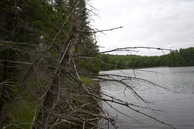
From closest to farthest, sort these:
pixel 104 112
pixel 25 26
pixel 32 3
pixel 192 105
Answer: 1. pixel 104 112
2. pixel 32 3
3. pixel 25 26
4. pixel 192 105

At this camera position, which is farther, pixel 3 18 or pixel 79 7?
pixel 3 18

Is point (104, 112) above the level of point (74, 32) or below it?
below

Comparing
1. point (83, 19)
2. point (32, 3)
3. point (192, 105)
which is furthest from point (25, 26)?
point (192, 105)

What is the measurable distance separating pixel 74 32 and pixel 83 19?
20cm

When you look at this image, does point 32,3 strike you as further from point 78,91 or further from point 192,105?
point 192,105

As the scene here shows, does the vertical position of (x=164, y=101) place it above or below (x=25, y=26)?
below

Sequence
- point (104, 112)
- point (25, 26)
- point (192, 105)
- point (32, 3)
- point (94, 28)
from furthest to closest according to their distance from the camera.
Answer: point (192, 105)
point (25, 26)
point (32, 3)
point (94, 28)
point (104, 112)

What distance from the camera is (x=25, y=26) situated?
693cm

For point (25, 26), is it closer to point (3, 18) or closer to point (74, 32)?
point (3, 18)

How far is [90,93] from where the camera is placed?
7.80 ft

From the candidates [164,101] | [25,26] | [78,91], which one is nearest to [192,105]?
[164,101]

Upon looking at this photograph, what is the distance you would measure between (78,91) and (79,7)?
3.12ft

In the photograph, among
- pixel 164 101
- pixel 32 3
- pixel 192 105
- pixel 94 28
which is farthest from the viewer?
pixel 164 101

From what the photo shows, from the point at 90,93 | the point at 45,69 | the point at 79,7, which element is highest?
the point at 79,7
